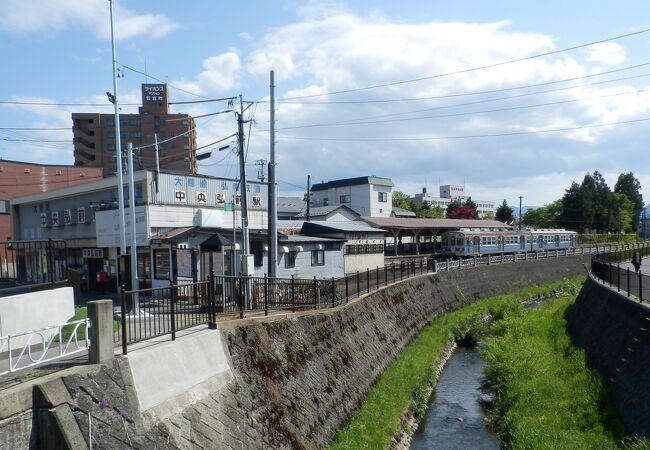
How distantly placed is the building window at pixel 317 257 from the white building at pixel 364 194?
3324cm

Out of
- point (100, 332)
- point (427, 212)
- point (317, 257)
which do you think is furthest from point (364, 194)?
point (100, 332)

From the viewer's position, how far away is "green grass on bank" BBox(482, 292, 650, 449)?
11.1m

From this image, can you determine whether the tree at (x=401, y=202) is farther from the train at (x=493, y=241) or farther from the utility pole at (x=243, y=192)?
the utility pole at (x=243, y=192)

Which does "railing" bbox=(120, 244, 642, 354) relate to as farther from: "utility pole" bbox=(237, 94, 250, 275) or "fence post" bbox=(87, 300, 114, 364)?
"utility pole" bbox=(237, 94, 250, 275)

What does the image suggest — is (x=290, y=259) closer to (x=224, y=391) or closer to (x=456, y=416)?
(x=456, y=416)

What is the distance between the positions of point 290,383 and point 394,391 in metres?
5.09

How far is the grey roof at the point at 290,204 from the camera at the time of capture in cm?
5631

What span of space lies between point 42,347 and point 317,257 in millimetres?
21617

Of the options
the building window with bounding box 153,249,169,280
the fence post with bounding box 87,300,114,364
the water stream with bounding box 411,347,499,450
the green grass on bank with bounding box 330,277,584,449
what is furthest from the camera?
the building window with bounding box 153,249,169,280

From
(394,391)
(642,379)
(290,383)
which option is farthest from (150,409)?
(642,379)

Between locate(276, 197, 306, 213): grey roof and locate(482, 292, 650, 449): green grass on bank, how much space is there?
37.3 meters

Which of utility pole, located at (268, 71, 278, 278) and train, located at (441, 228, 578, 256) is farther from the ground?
utility pole, located at (268, 71, 278, 278)

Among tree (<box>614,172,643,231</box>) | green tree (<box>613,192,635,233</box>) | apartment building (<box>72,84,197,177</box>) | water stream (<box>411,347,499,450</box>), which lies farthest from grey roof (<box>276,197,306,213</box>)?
tree (<box>614,172,643,231</box>)

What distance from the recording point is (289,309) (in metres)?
15.0
